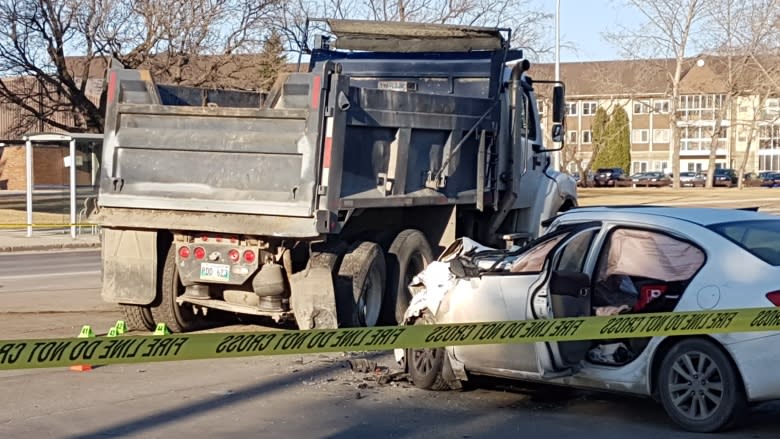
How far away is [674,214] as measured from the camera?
7.99 meters

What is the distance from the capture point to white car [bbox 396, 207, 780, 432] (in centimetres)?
707

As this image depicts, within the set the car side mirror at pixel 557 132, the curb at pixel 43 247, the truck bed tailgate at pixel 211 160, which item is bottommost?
the curb at pixel 43 247

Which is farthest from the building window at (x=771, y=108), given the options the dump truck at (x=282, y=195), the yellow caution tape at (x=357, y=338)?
the yellow caution tape at (x=357, y=338)

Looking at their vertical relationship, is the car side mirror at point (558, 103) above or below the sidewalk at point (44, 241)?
above

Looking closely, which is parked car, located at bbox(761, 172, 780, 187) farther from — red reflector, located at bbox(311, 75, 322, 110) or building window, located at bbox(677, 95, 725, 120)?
red reflector, located at bbox(311, 75, 322, 110)

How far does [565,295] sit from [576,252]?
1.47 ft

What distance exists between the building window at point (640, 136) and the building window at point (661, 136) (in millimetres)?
664

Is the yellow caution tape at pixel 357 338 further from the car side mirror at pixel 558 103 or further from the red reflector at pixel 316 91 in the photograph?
the car side mirror at pixel 558 103

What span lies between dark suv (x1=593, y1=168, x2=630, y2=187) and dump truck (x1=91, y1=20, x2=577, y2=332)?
70.5 m

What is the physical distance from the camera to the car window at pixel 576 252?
8.16 m

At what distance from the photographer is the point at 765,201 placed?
46.9m

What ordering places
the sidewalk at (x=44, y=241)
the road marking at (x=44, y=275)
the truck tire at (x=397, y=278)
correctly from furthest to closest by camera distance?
the sidewalk at (x=44, y=241), the road marking at (x=44, y=275), the truck tire at (x=397, y=278)

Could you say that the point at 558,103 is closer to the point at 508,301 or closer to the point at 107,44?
the point at 508,301

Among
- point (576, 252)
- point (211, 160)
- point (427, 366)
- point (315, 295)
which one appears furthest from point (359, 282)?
point (576, 252)
